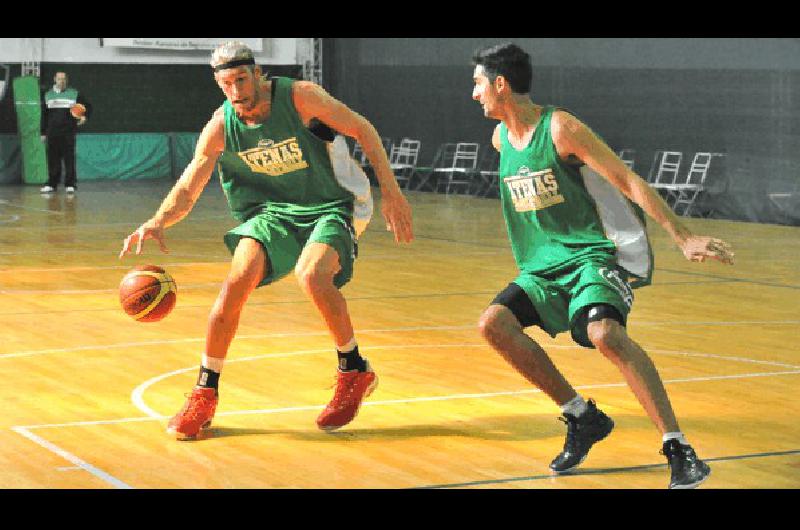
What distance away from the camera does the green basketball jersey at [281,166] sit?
6570mm

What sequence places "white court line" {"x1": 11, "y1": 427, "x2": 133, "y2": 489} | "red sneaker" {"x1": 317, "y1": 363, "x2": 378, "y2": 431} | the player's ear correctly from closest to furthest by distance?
"white court line" {"x1": 11, "y1": 427, "x2": 133, "y2": 489} → the player's ear → "red sneaker" {"x1": 317, "y1": 363, "x2": 378, "y2": 431}

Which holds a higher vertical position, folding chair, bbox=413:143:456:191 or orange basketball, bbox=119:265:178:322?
orange basketball, bbox=119:265:178:322

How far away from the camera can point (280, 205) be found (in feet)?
22.1

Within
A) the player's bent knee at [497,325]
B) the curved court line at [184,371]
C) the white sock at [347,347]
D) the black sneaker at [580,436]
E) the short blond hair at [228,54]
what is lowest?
the curved court line at [184,371]

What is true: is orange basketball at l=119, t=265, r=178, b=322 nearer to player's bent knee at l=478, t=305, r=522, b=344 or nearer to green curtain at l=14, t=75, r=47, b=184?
player's bent knee at l=478, t=305, r=522, b=344

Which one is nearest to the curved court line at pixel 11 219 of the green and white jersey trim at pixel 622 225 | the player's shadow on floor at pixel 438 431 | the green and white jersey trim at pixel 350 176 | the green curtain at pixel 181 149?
the green curtain at pixel 181 149

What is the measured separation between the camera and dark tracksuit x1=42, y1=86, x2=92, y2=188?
24.1 metres

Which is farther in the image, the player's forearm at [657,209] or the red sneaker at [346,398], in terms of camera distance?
the red sneaker at [346,398]

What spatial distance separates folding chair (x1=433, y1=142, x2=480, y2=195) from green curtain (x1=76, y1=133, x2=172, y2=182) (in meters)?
5.90

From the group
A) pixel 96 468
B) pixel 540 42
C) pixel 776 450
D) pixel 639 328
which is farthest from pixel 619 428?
pixel 540 42

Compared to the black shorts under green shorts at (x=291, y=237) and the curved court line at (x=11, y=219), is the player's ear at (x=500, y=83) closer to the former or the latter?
the black shorts under green shorts at (x=291, y=237)

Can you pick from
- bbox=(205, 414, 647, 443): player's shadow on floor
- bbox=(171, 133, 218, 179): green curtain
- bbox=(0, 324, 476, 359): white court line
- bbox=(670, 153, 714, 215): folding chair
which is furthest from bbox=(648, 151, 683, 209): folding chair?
bbox=(205, 414, 647, 443): player's shadow on floor

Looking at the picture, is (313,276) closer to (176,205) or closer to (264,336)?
(176,205)

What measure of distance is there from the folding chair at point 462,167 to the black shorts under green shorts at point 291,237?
A: 17.6 metres
